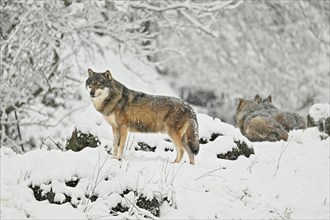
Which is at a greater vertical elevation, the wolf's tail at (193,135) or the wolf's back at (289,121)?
the wolf's tail at (193,135)

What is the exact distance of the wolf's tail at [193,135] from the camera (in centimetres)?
893

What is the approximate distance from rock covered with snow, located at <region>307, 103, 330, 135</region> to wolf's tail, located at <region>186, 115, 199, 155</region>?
5.04 m

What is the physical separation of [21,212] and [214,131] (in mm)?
4675

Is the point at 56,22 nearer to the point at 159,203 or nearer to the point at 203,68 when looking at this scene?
the point at 159,203

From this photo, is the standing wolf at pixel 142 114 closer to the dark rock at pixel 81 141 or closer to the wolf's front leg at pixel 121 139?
the wolf's front leg at pixel 121 139

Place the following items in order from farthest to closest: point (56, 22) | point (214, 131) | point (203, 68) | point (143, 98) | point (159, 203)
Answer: point (203, 68) → point (56, 22) → point (214, 131) → point (143, 98) → point (159, 203)

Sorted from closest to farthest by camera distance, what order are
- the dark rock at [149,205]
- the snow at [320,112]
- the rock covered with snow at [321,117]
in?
the dark rock at [149,205] < the rock covered with snow at [321,117] < the snow at [320,112]

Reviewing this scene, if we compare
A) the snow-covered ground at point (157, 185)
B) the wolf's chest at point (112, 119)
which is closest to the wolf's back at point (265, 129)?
the snow-covered ground at point (157, 185)

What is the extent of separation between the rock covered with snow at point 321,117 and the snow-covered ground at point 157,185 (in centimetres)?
300

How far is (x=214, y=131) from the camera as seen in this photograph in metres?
10.8

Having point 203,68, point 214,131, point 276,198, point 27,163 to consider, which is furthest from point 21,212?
point 203,68

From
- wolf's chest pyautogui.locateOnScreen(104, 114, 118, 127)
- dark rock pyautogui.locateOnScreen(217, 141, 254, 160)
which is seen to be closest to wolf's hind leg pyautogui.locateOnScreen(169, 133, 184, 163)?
wolf's chest pyautogui.locateOnScreen(104, 114, 118, 127)

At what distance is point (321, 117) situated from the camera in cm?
1404

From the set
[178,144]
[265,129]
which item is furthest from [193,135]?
[265,129]
